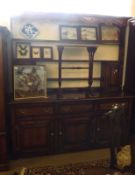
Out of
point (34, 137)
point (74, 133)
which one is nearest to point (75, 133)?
point (74, 133)

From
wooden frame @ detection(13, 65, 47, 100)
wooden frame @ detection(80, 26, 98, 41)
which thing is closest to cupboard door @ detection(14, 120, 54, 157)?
wooden frame @ detection(13, 65, 47, 100)

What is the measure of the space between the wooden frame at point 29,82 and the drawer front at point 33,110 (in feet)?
0.48

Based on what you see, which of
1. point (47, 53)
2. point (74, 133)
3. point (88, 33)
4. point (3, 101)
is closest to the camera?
point (3, 101)

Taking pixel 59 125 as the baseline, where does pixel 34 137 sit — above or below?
below

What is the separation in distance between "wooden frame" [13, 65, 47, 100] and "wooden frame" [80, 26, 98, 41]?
30.6 inches

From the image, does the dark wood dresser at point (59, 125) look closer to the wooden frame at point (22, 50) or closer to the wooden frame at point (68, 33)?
the wooden frame at point (22, 50)

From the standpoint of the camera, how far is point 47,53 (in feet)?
10.5

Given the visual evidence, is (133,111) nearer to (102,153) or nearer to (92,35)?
(102,153)

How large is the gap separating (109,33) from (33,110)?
1580mm

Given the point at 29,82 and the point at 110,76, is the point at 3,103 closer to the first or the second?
the point at 29,82

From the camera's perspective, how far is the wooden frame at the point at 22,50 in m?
3.10

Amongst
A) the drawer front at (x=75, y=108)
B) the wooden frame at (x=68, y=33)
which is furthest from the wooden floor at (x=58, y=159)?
the wooden frame at (x=68, y=33)

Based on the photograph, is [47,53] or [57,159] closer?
[57,159]

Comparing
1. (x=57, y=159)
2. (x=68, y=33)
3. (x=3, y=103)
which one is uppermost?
(x=68, y=33)
